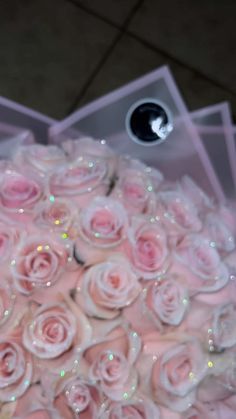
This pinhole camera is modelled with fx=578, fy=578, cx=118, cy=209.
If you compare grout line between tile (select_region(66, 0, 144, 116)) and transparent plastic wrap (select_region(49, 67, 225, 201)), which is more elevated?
grout line between tile (select_region(66, 0, 144, 116))

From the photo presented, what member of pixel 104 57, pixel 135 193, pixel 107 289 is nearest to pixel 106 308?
pixel 107 289

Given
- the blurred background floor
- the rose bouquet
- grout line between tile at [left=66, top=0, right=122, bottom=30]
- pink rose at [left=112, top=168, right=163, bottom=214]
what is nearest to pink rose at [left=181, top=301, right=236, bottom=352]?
the rose bouquet

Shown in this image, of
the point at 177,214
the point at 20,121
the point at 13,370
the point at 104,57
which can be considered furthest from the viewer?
the point at 104,57

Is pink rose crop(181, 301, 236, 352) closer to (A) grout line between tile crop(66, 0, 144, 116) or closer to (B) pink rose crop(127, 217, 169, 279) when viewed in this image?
(B) pink rose crop(127, 217, 169, 279)

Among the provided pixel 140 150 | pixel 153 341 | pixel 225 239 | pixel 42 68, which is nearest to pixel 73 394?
pixel 153 341

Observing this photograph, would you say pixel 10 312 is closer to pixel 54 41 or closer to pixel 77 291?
pixel 77 291

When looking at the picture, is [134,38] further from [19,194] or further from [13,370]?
[13,370]
